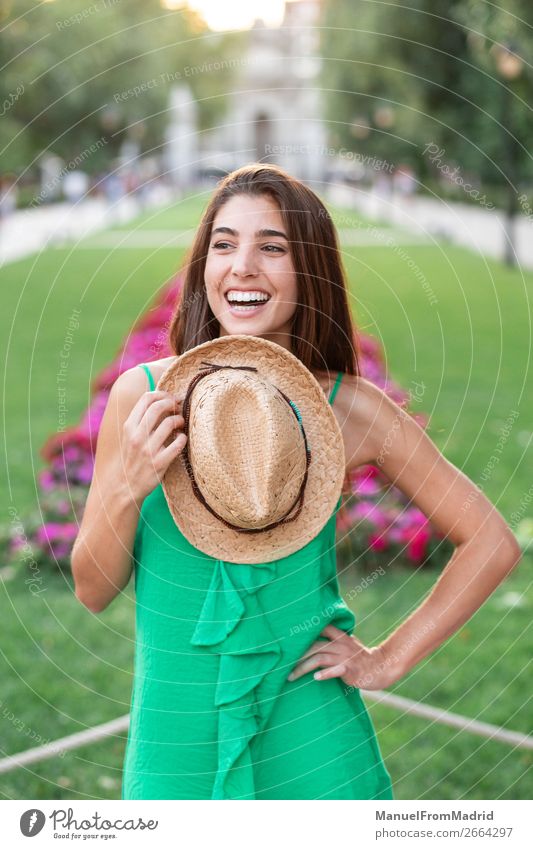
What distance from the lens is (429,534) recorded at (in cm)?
625

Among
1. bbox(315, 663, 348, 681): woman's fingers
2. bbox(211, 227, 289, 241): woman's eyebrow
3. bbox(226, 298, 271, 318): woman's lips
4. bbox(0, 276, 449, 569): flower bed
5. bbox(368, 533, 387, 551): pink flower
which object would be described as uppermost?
bbox(0, 276, 449, 569): flower bed

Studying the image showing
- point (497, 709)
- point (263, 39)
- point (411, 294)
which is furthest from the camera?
point (263, 39)

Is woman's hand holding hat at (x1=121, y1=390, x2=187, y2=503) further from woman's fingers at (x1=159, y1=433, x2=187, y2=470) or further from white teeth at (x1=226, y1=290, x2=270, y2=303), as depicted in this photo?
white teeth at (x1=226, y1=290, x2=270, y2=303)

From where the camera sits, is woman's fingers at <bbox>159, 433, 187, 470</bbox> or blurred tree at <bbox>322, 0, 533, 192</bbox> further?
blurred tree at <bbox>322, 0, 533, 192</bbox>

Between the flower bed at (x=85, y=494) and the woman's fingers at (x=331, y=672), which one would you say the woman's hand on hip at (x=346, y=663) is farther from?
the flower bed at (x=85, y=494)

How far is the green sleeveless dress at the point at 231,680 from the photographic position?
7.14 ft

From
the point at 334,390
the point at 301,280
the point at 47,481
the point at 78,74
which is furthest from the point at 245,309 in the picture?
the point at 78,74

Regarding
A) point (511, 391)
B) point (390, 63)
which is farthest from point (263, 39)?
point (511, 391)

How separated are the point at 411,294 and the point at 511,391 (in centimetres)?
791

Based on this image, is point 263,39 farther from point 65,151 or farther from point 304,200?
point 304,200

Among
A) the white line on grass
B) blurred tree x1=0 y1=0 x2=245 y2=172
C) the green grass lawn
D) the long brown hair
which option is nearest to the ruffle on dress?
the long brown hair

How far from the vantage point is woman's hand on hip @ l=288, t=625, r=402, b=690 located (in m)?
2.23

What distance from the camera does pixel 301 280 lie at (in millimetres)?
2215

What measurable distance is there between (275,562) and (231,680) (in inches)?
9.9
